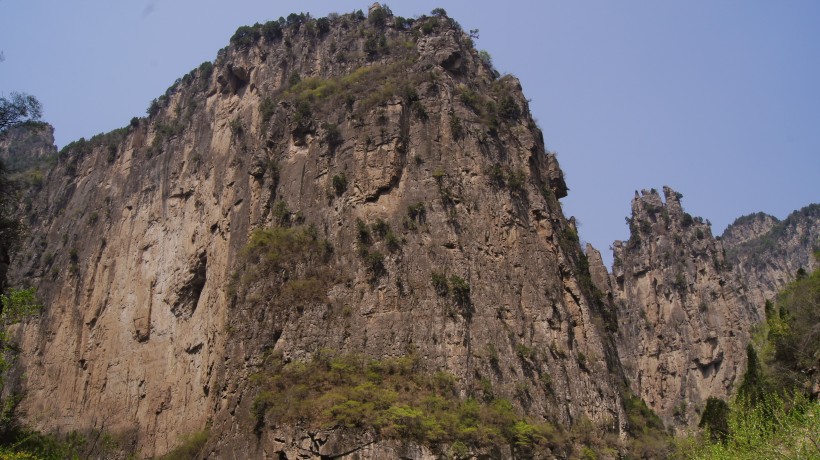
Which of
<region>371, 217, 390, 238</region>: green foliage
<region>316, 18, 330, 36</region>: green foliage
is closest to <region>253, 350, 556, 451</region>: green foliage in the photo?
<region>371, 217, 390, 238</region>: green foliage

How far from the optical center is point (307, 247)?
125ft

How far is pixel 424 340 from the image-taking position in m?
34.4

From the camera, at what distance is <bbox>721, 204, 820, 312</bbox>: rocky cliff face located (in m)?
109

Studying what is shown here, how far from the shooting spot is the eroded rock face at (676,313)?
7112cm

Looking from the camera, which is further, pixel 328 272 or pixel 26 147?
pixel 26 147

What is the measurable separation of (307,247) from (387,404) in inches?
402

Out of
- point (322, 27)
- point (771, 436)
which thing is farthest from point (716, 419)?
point (322, 27)

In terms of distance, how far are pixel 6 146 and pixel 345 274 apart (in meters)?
70.3

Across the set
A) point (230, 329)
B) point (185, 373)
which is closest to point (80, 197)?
point (185, 373)

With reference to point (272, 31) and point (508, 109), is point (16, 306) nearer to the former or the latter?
point (508, 109)

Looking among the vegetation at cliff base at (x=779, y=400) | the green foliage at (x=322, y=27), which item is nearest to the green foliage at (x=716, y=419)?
the vegetation at cliff base at (x=779, y=400)

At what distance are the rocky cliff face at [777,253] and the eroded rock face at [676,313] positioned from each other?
1143 inches

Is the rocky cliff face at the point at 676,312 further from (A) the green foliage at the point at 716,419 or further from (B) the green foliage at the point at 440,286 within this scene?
(B) the green foliage at the point at 440,286

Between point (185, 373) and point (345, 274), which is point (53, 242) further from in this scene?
point (345, 274)
